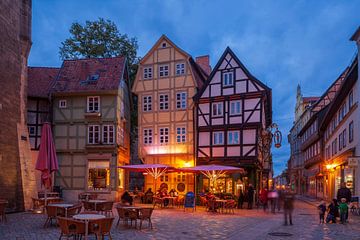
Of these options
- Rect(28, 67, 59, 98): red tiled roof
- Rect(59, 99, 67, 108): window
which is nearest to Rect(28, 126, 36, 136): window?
Rect(28, 67, 59, 98): red tiled roof

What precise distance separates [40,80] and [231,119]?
1478 cm

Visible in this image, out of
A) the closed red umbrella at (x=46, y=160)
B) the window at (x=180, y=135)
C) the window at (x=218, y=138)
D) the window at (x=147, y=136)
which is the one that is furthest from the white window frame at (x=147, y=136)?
the closed red umbrella at (x=46, y=160)

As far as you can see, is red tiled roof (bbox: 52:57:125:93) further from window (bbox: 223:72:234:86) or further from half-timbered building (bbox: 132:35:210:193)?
window (bbox: 223:72:234:86)

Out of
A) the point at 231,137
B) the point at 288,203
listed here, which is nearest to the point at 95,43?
the point at 231,137

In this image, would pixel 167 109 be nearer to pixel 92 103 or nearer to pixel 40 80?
pixel 92 103

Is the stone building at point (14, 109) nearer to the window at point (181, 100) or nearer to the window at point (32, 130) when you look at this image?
the window at point (32, 130)

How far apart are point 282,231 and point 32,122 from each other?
68.7 feet

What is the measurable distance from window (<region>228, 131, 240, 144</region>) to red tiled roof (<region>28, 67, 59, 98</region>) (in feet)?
43.9

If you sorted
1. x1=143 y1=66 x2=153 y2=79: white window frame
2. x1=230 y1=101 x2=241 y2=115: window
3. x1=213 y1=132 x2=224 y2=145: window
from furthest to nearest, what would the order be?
x1=143 y1=66 x2=153 y2=79: white window frame
x1=213 y1=132 x2=224 y2=145: window
x1=230 y1=101 x2=241 y2=115: window

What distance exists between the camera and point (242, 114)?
26562 mm

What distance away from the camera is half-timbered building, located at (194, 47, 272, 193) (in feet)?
85.6

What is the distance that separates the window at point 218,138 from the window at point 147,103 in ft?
17.5

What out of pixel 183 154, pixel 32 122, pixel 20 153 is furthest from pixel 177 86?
pixel 20 153

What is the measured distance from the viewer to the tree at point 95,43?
3484 centimetres
